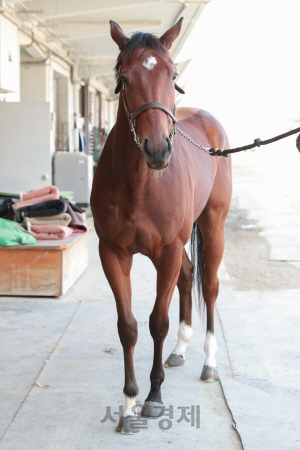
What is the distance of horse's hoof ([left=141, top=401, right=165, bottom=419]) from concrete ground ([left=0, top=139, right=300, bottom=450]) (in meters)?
0.03

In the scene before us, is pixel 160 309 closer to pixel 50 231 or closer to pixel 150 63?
pixel 150 63

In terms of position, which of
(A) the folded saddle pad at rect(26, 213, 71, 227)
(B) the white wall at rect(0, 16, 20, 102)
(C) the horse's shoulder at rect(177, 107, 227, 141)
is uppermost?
(B) the white wall at rect(0, 16, 20, 102)

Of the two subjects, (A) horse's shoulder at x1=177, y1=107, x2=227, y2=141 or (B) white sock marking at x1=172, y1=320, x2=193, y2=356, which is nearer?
(B) white sock marking at x1=172, y1=320, x2=193, y2=356

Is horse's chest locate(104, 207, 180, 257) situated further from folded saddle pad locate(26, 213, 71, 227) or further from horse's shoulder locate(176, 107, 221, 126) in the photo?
folded saddle pad locate(26, 213, 71, 227)

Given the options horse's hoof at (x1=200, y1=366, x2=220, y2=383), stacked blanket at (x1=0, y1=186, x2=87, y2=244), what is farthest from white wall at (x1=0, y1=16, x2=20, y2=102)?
horse's hoof at (x1=200, y1=366, x2=220, y2=383)

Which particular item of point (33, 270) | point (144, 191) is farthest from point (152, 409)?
point (33, 270)

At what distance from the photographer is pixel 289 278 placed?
4.88 meters

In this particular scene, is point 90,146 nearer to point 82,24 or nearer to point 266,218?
point 82,24

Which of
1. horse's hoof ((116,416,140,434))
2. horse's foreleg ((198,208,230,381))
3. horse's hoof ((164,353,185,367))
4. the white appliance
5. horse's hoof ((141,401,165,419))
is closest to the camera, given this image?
horse's hoof ((116,416,140,434))

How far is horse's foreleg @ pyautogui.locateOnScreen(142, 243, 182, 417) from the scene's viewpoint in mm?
2285

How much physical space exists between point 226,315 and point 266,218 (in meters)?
4.87

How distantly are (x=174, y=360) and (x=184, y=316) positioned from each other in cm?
28

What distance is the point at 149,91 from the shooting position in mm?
1833

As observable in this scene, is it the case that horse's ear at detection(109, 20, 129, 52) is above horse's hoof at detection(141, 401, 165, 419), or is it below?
above
